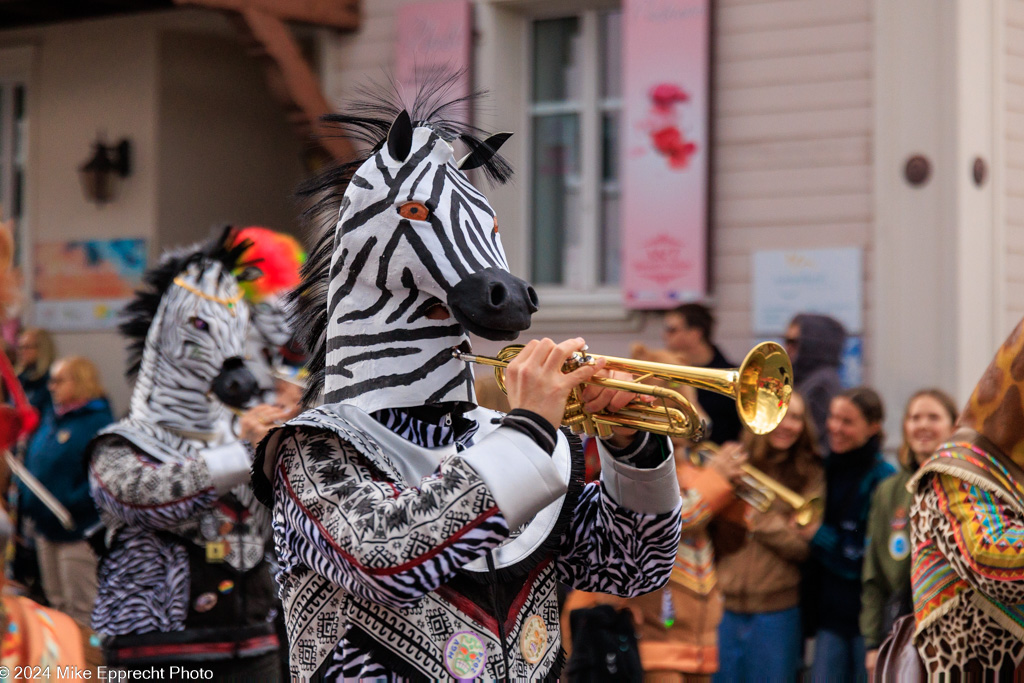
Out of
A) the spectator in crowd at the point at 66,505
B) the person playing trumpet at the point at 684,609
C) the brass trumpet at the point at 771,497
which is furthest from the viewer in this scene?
the spectator in crowd at the point at 66,505

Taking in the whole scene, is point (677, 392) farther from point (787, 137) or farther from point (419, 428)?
point (787, 137)

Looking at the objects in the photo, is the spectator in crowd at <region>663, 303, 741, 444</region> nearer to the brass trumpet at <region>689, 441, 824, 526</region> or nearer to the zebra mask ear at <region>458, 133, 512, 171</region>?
the brass trumpet at <region>689, 441, 824, 526</region>

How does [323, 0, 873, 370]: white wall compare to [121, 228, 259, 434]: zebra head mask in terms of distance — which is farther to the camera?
[323, 0, 873, 370]: white wall

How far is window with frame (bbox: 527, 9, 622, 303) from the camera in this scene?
8.89 metres

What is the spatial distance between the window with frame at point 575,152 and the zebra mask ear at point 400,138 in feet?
20.5

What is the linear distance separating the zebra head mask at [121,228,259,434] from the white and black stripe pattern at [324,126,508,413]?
83.1 inches

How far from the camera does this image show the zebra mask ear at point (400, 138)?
249 cm

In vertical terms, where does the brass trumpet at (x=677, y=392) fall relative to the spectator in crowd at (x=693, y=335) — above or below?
below

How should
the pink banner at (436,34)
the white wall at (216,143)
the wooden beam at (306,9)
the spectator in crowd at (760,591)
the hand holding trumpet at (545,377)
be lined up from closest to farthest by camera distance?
the hand holding trumpet at (545,377) → the spectator in crowd at (760,591) → the wooden beam at (306,9) → the pink banner at (436,34) → the white wall at (216,143)

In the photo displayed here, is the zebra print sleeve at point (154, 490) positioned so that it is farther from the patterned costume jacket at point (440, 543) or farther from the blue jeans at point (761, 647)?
the blue jeans at point (761, 647)

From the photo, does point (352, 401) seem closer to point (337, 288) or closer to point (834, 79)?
point (337, 288)

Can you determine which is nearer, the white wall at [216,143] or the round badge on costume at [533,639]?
the round badge on costume at [533,639]

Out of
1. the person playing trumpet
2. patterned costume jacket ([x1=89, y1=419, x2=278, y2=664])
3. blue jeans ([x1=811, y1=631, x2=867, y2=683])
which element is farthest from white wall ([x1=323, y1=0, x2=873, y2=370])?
patterned costume jacket ([x1=89, y1=419, x2=278, y2=664])

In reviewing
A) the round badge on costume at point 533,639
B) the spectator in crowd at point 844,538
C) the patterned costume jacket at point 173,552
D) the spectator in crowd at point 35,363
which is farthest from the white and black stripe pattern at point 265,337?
the round badge on costume at point 533,639
